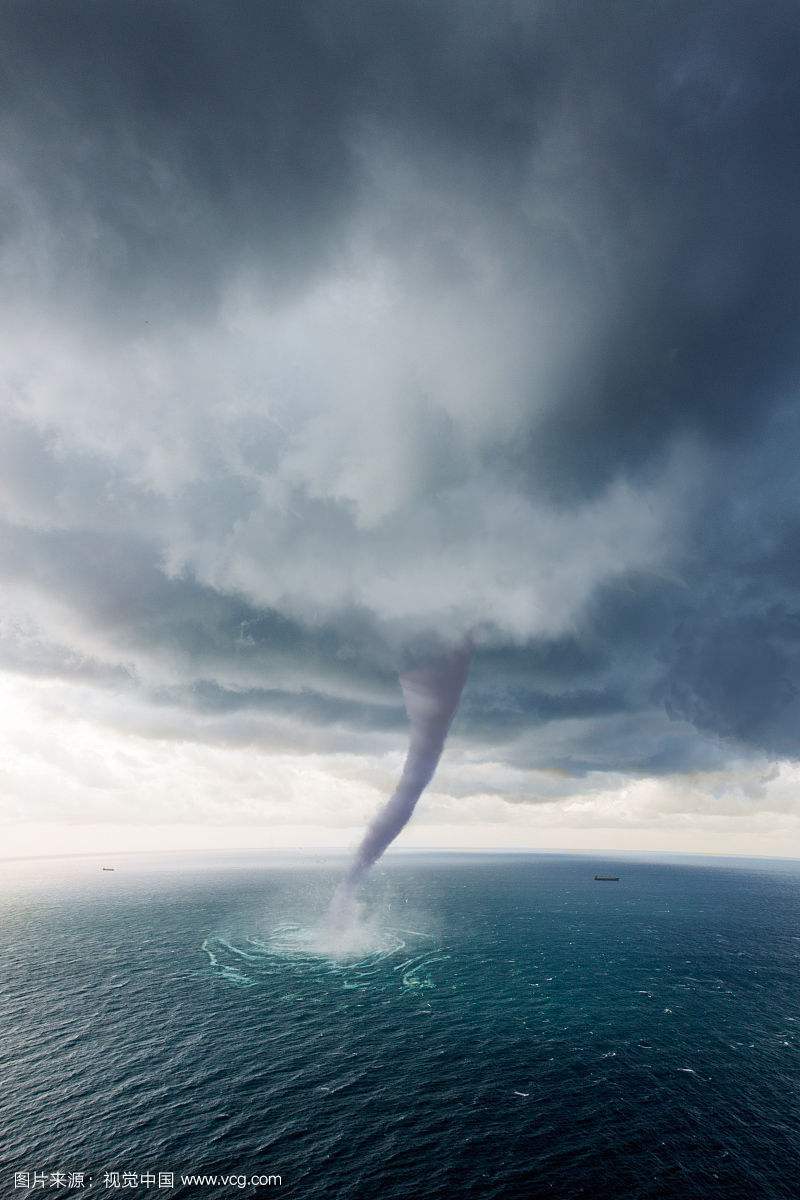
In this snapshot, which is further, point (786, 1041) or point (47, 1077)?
point (786, 1041)

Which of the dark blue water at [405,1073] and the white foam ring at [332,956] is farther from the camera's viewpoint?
the white foam ring at [332,956]

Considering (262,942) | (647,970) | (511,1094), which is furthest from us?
(262,942)

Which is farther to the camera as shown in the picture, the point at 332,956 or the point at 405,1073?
the point at 332,956

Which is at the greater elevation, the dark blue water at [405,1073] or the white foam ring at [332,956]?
the dark blue water at [405,1073]

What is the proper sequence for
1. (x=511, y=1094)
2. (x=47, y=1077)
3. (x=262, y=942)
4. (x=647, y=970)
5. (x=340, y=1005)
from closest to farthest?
(x=511, y=1094)
(x=47, y=1077)
(x=340, y=1005)
(x=647, y=970)
(x=262, y=942)

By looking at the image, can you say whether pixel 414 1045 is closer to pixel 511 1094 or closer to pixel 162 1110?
pixel 511 1094

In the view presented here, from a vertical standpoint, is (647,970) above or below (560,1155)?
below

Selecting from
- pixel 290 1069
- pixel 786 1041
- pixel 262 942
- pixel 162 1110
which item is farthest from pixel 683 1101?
pixel 262 942
